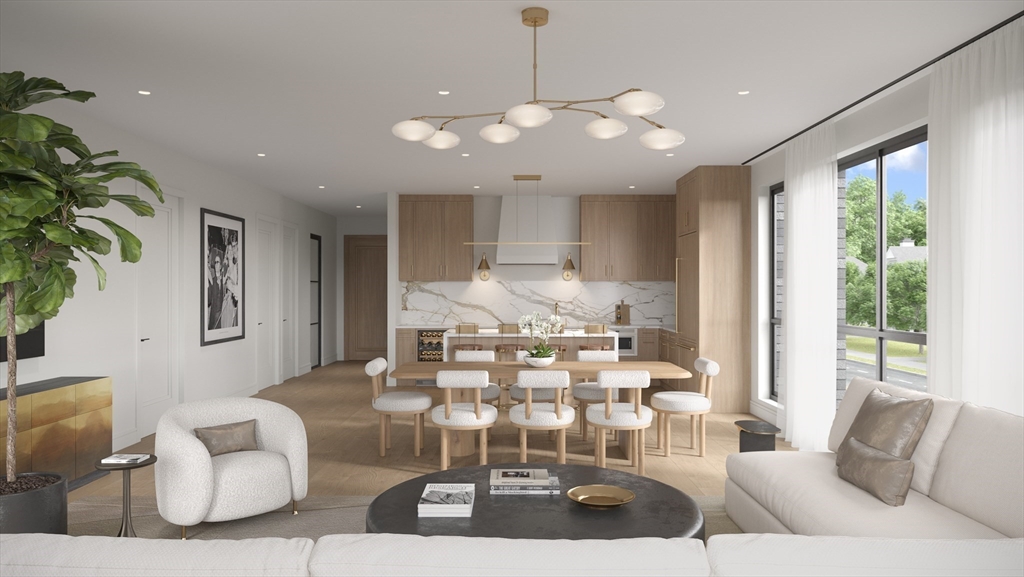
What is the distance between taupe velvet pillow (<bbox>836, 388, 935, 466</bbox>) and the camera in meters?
2.91

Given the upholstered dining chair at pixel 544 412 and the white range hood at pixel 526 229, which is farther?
the white range hood at pixel 526 229

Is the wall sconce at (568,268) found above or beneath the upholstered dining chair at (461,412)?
above

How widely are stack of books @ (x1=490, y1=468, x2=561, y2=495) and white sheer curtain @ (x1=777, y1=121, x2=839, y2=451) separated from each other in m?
3.16

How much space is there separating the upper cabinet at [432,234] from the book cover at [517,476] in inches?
234

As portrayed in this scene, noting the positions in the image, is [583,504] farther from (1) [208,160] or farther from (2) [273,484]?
(1) [208,160]

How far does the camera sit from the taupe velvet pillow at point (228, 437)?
12.1 ft

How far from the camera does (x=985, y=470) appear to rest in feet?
8.50

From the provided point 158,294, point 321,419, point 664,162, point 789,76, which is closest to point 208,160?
point 158,294

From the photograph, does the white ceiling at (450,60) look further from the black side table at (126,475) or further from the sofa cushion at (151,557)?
the sofa cushion at (151,557)

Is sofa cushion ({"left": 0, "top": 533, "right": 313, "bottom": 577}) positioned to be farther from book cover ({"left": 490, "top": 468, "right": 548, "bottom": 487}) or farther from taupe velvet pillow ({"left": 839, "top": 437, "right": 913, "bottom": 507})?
taupe velvet pillow ({"left": 839, "top": 437, "right": 913, "bottom": 507})

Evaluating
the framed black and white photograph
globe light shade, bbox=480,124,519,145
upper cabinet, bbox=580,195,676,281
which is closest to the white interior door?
the framed black and white photograph

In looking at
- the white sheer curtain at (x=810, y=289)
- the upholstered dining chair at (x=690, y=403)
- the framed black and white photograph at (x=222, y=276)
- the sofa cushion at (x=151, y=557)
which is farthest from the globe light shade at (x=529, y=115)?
the framed black and white photograph at (x=222, y=276)

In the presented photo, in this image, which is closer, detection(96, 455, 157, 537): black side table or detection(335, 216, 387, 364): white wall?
detection(96, 455, 157, 537): black side table

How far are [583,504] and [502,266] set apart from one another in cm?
670
